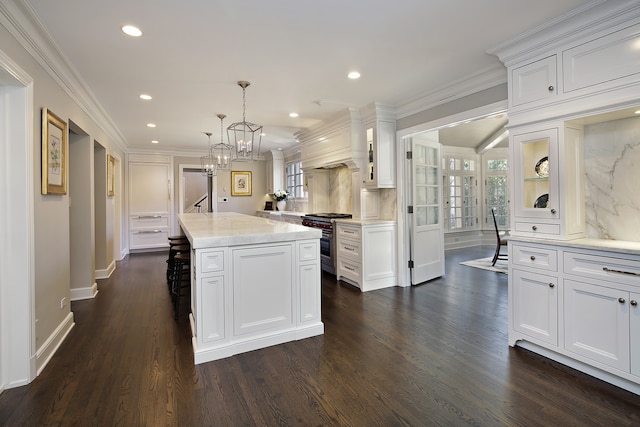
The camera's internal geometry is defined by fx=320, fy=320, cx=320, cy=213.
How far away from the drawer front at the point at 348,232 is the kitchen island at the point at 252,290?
149 cm

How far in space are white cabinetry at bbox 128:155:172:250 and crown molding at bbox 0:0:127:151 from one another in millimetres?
3603

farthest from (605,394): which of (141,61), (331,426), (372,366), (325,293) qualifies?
(141,61)

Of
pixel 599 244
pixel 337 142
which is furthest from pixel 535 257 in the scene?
pixel 337 142

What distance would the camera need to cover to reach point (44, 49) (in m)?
2.42

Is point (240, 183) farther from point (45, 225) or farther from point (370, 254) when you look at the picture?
point (45, 225)

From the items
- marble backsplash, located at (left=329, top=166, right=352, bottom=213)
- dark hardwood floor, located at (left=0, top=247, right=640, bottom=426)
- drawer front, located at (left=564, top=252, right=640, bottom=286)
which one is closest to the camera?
dark hardwood floor, located at (left=0, top=247, right=640, bottom=426)

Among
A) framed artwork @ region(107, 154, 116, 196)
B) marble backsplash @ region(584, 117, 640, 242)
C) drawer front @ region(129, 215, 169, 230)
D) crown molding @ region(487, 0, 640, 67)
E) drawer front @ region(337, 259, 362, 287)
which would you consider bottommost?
drawer front @ region(337, 259, 362, 287)

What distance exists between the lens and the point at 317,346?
8.65 ft

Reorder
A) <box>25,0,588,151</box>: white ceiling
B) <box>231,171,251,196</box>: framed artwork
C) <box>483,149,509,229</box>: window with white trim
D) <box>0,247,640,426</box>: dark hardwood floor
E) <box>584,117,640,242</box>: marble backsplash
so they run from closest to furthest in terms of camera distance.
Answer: <box>0,247,640,426</box>: dark hardwood floor, <box>25,0,588,151</box>: white ceiling, <box>584,117,640,242</box>: marble backsplash, <box>483,149,509,229</box>: window with white trim, <box>231,171,251,196</box>: framed artwork

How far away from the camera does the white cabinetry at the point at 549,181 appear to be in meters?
2.33

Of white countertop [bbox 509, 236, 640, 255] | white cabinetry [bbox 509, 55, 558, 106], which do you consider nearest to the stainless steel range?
white countertop [bbox 509, 236, 640, 255]

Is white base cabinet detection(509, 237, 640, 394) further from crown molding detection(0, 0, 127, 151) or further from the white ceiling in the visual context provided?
crown molding detection(0, 0, 127, 151)

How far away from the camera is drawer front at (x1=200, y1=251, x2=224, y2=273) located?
2.39 meters

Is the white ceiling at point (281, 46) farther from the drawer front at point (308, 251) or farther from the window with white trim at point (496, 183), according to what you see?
the window with white trim at point (496, 183)
